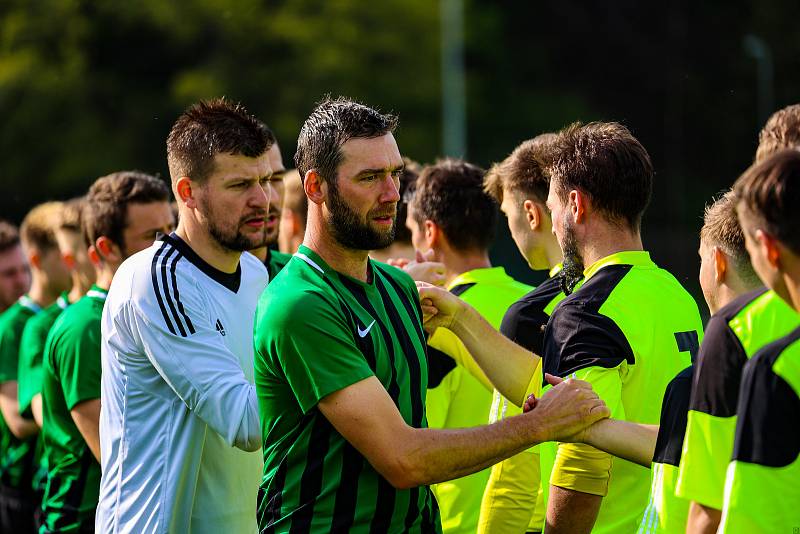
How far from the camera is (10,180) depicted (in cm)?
3095

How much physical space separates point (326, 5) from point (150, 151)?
6.88 meters

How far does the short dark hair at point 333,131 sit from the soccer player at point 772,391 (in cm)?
130

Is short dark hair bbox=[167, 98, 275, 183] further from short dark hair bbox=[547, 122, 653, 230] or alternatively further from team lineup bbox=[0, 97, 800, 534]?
short dark hair bbox=[547, 122, 653, 230]

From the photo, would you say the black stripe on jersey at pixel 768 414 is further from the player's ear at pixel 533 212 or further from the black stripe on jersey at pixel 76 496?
the black stripe on jersey at pixel 76 496

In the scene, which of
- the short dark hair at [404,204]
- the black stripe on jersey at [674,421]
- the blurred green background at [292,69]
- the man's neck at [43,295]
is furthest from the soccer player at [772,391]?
the blurred green background at [292,69]

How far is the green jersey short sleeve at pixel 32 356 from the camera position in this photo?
19.9ft

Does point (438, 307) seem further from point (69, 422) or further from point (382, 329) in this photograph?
point (69, 422)

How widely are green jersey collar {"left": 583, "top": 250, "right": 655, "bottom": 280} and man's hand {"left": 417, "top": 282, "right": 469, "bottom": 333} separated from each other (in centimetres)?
49

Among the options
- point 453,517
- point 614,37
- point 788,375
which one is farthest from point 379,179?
point 614,37

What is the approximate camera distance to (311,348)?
10.4 ft

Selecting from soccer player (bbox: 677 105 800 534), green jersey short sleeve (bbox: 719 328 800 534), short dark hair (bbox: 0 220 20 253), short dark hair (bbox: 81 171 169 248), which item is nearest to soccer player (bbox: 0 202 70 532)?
short dark hair (bbox: 0 220 20 253)

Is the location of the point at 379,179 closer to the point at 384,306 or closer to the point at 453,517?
the point at 384,306

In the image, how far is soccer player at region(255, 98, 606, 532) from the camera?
316 cm

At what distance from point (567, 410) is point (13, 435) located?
444 cm
